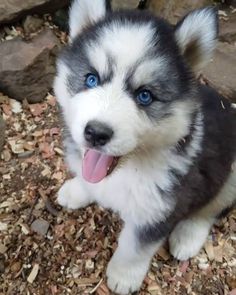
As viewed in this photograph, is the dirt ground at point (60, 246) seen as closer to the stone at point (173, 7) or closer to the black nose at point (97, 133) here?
the black nose at point (97, 133)

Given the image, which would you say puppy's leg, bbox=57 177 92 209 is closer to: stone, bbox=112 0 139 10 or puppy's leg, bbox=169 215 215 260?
puppy's leg, bbox=169 215 215 260

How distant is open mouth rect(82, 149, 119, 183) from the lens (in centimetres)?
226

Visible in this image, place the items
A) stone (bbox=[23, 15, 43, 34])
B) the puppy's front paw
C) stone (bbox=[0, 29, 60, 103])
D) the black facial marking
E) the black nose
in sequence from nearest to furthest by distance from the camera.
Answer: the black nose → the black facial marking → the puppy's front paw → stone (bbox=[0, 29, 60, 103]) → stone (bbox=[23, 15, 43, 34])

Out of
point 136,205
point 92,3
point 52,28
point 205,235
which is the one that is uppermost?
point 92,3

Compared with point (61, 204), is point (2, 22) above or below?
above

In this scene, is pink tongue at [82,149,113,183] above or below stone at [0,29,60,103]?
above

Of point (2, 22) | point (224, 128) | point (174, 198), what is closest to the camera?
point (174, 198)

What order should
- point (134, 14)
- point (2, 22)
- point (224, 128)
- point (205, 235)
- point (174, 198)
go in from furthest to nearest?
1. point (2, 22)
2. point (205, 235)
3. point (224, 128)
4. point (174, 198)
5. point (134, 14)

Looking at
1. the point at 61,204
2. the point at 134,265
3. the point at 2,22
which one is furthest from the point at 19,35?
the point at 134,265

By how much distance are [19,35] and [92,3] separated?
169cm

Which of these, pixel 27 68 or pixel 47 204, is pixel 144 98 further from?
pixel 27 68

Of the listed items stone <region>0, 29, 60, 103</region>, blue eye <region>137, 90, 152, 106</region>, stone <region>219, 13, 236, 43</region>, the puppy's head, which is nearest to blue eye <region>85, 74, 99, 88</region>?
the puppy's head

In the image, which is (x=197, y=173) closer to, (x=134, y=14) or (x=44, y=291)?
(x=134, y=14)

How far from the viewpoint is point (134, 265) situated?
2842 mm
